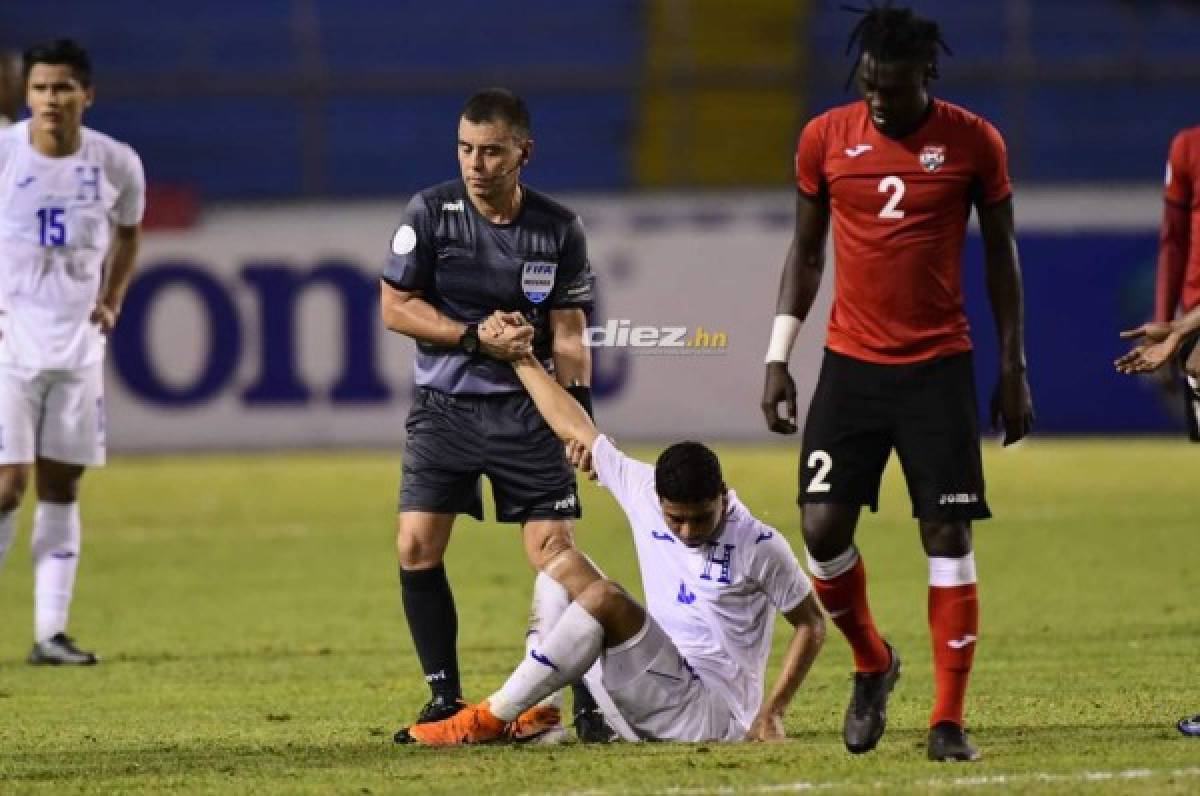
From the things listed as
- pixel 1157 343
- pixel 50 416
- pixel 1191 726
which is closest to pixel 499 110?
pixel 1157 343

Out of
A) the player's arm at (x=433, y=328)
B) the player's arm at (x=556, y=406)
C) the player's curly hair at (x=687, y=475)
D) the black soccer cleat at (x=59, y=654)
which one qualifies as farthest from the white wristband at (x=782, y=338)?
the black soccer cleat at (x=59, y=654)

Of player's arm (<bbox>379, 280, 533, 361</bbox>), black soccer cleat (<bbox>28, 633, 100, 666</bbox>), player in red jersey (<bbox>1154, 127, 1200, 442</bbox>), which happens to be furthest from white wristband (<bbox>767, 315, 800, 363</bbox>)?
black soccer cleat (<bbox>28, 633, 100, 666</bbox>)

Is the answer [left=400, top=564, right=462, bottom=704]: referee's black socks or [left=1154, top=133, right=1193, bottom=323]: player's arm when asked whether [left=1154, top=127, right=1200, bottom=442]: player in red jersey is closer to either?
[left=1154, top=133, right=1193, bottom=323]: player's arm

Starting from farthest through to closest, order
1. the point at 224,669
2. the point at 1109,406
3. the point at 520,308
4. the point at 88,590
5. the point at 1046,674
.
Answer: the point at 1109,406
the point at 88,590
the point at 224,669
the point at 1046,674
the point at 520,308

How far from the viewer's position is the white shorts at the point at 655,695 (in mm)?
7094

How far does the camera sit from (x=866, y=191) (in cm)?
683

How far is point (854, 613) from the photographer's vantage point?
23.6ft

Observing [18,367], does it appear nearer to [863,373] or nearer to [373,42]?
[863,373]

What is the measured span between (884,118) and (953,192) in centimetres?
29

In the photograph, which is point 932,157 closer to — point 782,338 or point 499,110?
point 782,338

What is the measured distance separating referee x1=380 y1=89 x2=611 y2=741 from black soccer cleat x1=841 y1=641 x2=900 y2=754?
0.95 m

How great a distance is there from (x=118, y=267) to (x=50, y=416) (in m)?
0.74

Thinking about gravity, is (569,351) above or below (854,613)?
above

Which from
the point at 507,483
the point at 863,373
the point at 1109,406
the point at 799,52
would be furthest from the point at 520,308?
the point at 799,52
